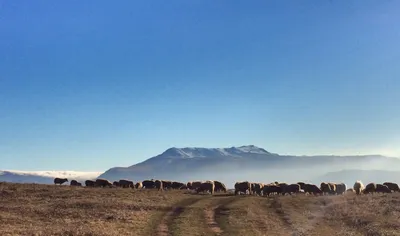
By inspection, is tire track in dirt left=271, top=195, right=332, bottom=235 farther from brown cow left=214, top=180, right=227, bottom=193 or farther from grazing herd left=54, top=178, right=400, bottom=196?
brown cow left=214, top=180, right=227, bottom=193

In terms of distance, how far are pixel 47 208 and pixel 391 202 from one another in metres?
35.6

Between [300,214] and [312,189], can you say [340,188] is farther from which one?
[300,214]

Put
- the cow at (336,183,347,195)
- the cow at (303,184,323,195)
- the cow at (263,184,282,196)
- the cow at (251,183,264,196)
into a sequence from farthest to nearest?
the cow at (336,183,347,195), the cow at (303,184,323,195), the cow at (251,183,264,196), the cow at (263,184,282,196)

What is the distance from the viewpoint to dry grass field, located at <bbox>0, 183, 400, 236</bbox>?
33375mm

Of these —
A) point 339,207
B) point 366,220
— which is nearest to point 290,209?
point 339,207

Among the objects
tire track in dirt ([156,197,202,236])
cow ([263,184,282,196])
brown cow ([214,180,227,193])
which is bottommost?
tire track in dirt ([156,197,202,236])

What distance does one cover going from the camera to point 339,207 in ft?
157

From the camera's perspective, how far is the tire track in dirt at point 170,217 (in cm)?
3319

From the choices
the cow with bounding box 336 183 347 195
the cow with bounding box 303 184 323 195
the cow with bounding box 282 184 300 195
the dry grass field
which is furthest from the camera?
the cow with bounding box 336 183 347 195

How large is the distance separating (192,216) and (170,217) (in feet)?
6.17

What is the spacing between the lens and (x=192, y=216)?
40594 millimetres

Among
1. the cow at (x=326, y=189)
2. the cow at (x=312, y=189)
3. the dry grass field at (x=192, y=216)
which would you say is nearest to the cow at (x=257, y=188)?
the cow at (x=312, y=189)

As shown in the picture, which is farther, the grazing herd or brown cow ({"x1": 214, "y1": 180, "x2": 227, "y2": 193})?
brown cow ({"x1": 214, "y1": 180, "x2": 227, "y2": 193})

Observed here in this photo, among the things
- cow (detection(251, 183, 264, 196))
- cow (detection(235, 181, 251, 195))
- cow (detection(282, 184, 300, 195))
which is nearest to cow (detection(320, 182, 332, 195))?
cow (detection(282, 184, 300, 195))
